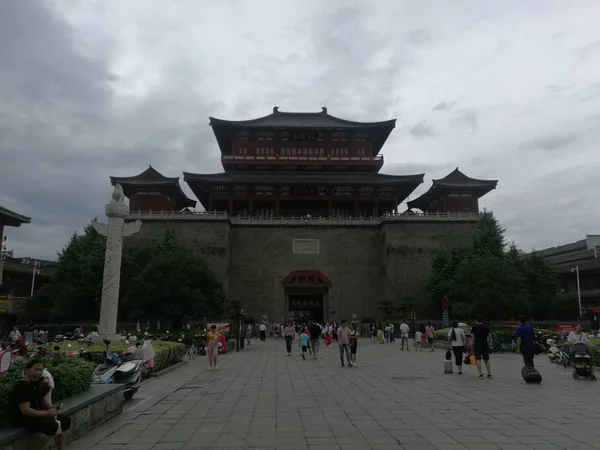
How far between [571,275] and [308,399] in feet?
150

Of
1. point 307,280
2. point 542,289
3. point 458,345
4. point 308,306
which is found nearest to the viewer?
point 458,345

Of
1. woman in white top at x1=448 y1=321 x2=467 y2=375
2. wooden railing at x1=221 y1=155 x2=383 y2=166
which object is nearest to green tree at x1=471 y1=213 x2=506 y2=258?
wooden railing at x1=221 y1=155 x2=383 y2=166

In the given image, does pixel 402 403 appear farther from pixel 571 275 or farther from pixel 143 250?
pixel 571 275

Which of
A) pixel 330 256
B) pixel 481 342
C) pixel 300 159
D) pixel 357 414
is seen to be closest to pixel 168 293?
pixel 330 256

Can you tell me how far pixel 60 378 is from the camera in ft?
22.4

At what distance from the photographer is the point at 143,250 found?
41188 millimetres

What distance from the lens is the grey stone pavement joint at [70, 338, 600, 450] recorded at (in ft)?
20.4

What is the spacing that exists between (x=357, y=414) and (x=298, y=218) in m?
38.5

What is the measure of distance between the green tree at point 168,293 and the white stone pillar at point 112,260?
33.6ft

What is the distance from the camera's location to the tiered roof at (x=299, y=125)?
4872cm

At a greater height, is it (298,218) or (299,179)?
(299,179)

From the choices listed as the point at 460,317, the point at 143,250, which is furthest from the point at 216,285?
the point at 460,317

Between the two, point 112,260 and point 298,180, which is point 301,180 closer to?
point 298,180

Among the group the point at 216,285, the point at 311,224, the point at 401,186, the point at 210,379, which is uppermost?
the point at 401,186
